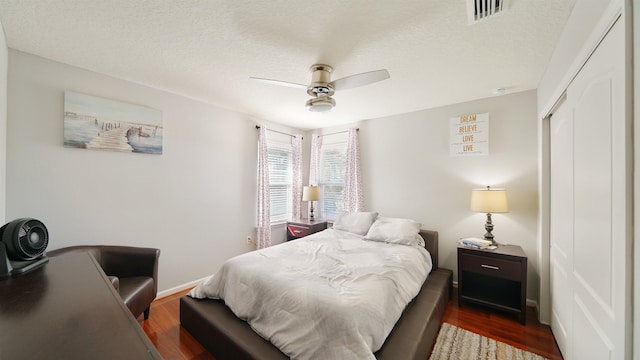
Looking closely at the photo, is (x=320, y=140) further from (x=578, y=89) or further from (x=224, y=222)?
(x=578, y=89)

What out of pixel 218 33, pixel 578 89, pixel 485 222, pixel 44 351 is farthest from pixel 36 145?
pixel 485 222

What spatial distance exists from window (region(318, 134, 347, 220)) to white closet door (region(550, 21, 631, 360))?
2784 mm

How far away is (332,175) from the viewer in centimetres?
434

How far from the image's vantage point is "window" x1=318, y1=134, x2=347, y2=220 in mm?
4230

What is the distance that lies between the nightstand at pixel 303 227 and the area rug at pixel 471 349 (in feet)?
7.04

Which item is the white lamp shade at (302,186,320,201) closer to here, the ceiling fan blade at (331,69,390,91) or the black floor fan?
the ceiling fan blade at (331,69,390,91)

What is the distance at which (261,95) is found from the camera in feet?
9.37

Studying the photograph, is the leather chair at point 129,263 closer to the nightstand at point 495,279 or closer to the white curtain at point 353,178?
the white curtain at point 353,178

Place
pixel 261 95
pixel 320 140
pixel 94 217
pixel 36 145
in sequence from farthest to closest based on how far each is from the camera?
1. pixel 320 140
2. pixel 261 95
3. pixel 94 217
4. pixel 36 145

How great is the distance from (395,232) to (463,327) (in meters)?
1.10

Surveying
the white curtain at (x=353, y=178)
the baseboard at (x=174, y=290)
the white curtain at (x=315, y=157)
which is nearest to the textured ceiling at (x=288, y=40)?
the white curtain at (x=353, y=178)

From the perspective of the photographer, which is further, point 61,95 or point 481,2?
point 61,95

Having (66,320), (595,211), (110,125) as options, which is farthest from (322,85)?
(110,125)

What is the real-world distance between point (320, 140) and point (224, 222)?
221 cm
